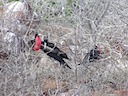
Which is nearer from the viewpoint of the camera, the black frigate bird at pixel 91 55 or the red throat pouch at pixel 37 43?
the red throat pouch at pixel 37 43

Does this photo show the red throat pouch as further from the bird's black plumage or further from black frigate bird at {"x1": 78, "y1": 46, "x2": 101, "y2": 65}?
black frigate bird at {"x1": 78, "y1": 46, "x2": 101, "y2": 65}

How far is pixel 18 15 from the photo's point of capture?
4219mm

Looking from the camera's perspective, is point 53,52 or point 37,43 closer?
point 37,43

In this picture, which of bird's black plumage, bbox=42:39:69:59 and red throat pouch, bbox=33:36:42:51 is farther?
bird's black plumage, bbox=42:39:69:59

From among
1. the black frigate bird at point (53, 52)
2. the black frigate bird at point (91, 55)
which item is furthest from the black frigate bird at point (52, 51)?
the black frigate bird at point (91, 55)

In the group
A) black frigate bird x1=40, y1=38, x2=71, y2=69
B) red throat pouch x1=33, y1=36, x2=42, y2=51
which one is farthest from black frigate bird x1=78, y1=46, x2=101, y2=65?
red throat pouch x1=33, y1=36, x2=42, y2=51

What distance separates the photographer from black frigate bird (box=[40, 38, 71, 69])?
143 inches

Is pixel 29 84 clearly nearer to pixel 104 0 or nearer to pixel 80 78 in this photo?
pixel 80 78

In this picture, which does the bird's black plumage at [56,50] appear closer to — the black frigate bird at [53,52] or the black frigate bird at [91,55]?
the black frigate bird at [53,52]

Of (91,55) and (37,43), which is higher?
(37,43)

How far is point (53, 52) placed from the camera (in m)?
3.70

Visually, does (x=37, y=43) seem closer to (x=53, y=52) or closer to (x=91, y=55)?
(x=53, y=52)

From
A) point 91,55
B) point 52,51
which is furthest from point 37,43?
point 91,55

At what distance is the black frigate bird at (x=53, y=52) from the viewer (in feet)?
11.9
